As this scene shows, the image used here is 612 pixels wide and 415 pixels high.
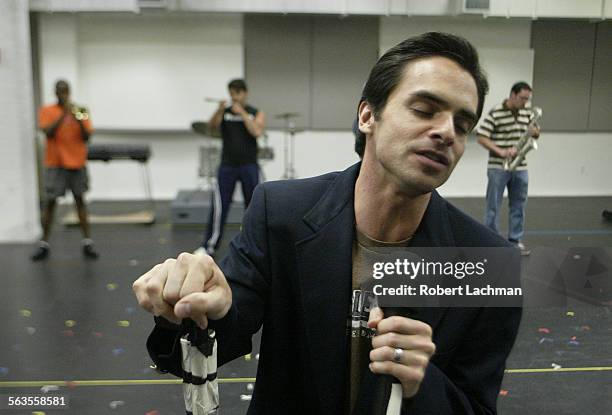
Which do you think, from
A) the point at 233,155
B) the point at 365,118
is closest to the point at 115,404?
the point at 365,118

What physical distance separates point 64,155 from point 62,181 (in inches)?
6.0

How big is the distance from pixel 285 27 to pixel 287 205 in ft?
13.7

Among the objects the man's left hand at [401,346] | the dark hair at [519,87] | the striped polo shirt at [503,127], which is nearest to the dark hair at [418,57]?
the man's left hand at [401,346]

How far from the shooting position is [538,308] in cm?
247

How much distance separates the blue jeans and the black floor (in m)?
0.03

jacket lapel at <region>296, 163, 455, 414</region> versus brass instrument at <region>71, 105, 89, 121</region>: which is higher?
brass instrument at <region>71, 105, 89, 121</region>

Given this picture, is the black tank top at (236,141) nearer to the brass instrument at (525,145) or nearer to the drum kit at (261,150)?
the drum kit at (261,150)

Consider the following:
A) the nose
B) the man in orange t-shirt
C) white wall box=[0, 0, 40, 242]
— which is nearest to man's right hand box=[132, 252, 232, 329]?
the nose

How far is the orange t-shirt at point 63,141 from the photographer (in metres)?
3.23

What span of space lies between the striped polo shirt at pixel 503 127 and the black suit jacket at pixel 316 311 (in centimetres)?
91

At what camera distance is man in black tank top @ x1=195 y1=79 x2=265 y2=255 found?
10.9 feet

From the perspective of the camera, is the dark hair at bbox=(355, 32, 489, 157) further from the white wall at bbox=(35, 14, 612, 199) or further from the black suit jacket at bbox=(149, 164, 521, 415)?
the white wall at bbox=(35, 14, 612, 199)

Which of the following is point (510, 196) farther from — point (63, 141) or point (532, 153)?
point (63, 141)

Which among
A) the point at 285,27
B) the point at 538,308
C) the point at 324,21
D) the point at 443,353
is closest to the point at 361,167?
the point at 443,353
